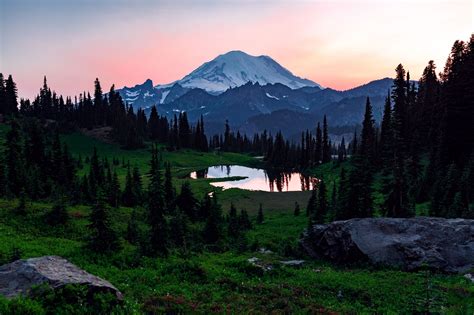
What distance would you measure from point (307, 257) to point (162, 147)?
13615cm

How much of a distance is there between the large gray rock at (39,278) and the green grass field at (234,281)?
1.52 m

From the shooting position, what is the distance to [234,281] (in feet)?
61.3

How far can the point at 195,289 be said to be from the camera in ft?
56.5

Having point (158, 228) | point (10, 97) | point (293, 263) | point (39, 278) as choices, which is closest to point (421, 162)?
point (293, 263)

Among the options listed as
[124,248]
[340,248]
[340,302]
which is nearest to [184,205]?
[124,248]

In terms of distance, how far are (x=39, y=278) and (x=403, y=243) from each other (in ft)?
Result: 71.6

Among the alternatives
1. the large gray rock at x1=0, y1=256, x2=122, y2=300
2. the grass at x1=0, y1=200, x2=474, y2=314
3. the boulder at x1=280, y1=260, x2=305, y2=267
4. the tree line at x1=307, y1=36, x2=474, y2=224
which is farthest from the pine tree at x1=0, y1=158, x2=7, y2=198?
the tree line at x1=307, y1=36, x2=474, y2=224

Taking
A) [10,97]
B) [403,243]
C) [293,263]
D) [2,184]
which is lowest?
[293,263]

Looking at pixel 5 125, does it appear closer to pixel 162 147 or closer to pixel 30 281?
pixel 162 147

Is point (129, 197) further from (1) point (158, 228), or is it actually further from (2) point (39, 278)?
(2) point (39, 278)

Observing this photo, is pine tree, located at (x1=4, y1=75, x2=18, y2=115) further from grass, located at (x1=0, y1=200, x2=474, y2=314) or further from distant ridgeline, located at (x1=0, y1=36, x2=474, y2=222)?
grass, located at (x1=0, y1=200, x2=474, y2=314)

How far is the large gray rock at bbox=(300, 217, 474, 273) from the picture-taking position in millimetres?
21781

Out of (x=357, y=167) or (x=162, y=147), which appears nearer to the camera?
(x=357, y=167)

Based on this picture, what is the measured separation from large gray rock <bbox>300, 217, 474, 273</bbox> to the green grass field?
47.9 inches
